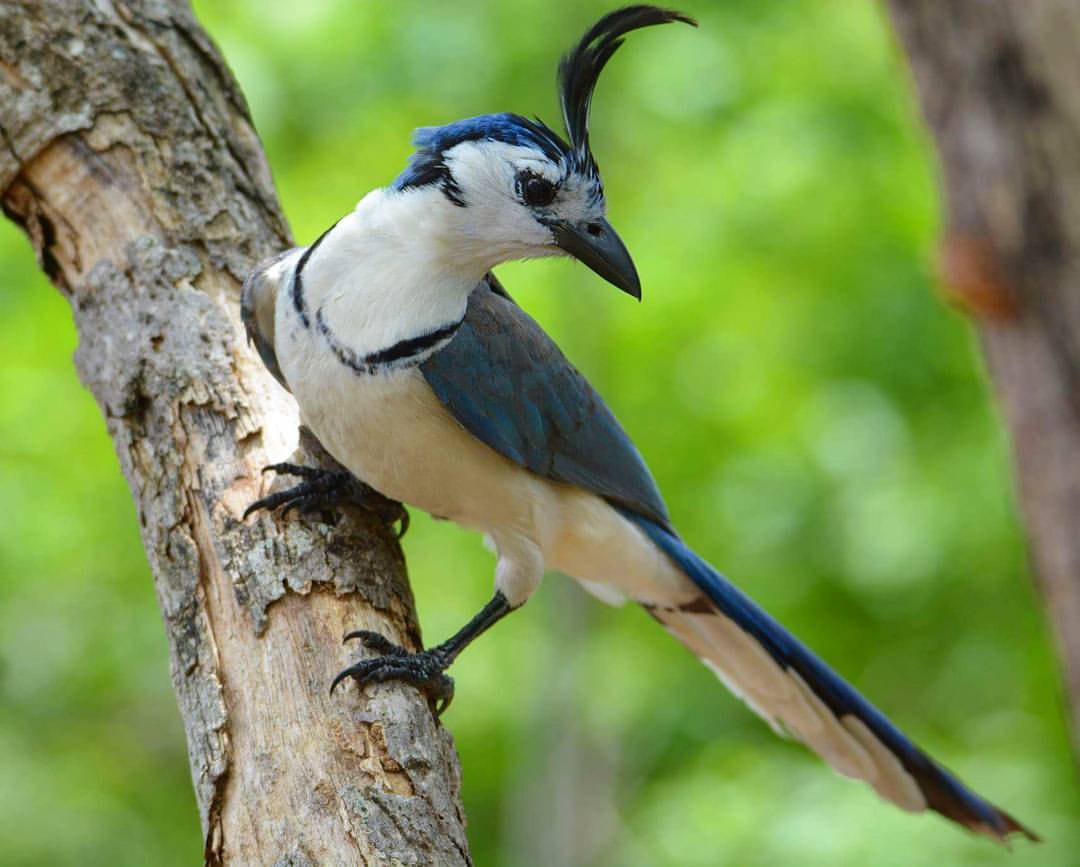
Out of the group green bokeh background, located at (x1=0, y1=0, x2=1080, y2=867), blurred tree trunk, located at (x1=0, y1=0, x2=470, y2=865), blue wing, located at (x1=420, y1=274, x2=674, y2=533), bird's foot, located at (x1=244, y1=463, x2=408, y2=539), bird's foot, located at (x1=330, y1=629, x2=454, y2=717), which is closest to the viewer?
blurred tree trunk, located at (x1=0, y1=0, x2=470, y2=865)

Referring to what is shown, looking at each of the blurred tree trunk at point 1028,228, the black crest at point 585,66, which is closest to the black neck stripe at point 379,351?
the black crest at point 585,66

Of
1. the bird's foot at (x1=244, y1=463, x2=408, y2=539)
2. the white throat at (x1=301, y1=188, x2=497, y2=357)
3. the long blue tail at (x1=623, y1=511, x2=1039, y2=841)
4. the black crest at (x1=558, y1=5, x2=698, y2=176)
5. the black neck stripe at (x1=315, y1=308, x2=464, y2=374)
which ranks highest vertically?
the black crest at (x1=558, y1=5, x2=698, y2=176)

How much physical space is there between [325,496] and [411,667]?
580 mm

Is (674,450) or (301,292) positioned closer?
(301,292)

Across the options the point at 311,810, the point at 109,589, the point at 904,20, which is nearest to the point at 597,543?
the point at 311,810

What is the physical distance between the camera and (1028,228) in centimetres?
396

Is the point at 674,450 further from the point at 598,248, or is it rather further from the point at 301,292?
the point at 301,292

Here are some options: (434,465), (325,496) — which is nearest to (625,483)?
(434,465)

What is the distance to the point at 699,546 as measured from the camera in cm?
664

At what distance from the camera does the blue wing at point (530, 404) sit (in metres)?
3.36

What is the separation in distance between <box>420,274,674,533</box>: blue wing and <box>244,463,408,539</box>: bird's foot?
1.13ft

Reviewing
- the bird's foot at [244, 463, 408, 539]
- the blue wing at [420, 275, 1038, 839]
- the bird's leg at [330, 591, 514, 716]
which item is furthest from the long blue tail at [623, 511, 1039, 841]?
the bird's leg at [330, 591, 514, 716]

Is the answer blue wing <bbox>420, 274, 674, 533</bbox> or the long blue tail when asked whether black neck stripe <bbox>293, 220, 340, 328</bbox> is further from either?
the long blue tail

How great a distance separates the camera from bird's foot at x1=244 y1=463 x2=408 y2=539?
3191 mm
